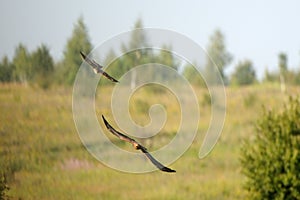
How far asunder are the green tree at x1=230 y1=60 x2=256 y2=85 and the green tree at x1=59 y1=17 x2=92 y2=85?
17.8m

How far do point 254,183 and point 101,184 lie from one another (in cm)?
661

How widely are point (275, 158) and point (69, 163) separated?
8.30m

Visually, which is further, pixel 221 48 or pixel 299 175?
pixel 221 48

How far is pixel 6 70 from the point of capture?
1928 centimetres

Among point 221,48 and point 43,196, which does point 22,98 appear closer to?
point 43,196

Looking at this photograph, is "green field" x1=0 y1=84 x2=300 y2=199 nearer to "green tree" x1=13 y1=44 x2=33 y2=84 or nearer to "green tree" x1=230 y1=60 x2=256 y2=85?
"green tree" x1=13 y1=44 x2=33 y2=84

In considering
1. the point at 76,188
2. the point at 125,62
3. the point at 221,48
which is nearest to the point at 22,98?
the point at 76,188

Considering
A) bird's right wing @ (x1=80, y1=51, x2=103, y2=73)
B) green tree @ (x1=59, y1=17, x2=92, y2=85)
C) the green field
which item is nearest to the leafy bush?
the green field

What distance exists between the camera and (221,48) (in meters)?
40.2

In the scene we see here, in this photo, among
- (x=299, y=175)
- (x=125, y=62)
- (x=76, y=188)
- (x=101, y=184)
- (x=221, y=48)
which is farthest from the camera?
(x=221, y=48)

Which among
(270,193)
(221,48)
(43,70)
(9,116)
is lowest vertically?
(270,193)

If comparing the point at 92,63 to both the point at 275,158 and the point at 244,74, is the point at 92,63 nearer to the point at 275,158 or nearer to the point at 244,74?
the point at 275,158

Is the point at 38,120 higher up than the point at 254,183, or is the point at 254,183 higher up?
the point at 38,120

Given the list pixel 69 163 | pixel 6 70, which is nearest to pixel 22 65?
pixel 6 70
